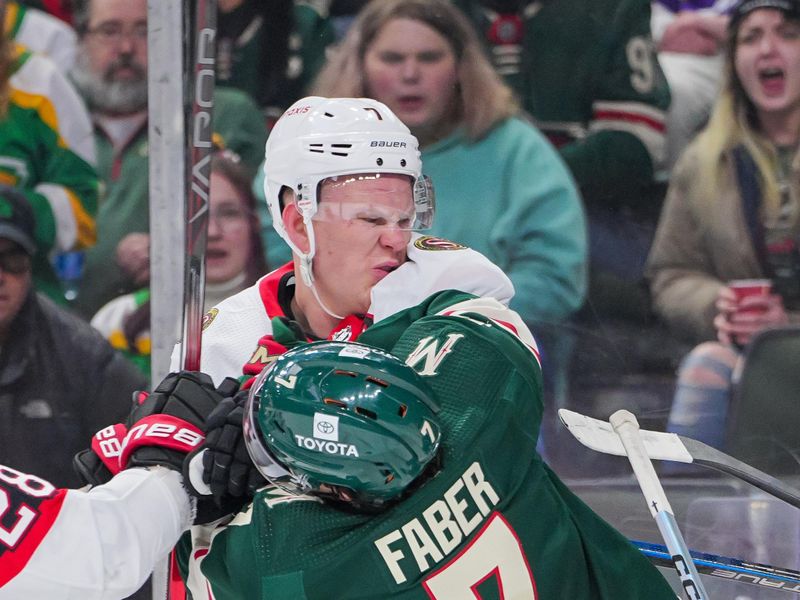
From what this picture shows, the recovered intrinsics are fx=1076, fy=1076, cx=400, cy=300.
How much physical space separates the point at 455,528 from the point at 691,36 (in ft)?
6.72

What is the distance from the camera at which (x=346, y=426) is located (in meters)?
1.20

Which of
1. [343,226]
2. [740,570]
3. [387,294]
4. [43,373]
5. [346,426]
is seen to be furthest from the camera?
[43,373]

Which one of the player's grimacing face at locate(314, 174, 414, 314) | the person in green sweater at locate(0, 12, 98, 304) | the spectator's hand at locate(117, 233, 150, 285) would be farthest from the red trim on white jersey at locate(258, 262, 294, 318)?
the person in green sweater at locate(0, 12, 98, 304)

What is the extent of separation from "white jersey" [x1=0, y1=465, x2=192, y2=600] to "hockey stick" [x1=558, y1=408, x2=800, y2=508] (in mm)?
681

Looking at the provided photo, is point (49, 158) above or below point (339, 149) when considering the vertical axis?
below

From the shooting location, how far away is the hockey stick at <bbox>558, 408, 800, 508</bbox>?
1677mm

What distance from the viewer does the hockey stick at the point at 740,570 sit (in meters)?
1.99

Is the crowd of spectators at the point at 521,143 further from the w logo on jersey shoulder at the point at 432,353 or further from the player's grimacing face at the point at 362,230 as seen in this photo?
the w logo on jersey shoulder at the point at 432,353

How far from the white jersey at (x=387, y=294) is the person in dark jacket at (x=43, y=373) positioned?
121 cm

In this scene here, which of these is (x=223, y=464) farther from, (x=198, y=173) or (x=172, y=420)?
(x=198, y=173)

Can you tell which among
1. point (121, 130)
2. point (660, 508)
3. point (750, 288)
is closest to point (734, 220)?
point (750, 288)

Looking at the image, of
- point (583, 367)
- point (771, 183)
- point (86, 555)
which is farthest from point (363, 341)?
point (771, 183)

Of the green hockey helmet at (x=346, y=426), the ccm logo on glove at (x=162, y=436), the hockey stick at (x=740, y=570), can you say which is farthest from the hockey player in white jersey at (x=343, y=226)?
the hockey stick at (x=740, y=570)

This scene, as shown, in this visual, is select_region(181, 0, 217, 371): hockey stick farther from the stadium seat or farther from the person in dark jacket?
the stadium seat
